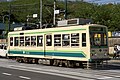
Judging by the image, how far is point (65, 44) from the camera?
84.4 ft

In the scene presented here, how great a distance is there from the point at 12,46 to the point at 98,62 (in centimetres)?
1224

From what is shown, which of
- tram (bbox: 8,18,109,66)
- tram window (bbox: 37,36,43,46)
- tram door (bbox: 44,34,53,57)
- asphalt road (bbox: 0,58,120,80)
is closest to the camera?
asphalt road (bbox: 0,58,120,80)

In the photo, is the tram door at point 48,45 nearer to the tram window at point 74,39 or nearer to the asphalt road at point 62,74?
the tram window at point 74,39

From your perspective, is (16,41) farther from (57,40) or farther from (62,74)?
(62,74)

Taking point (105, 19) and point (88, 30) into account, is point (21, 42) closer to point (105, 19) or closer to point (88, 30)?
point (88, 30)

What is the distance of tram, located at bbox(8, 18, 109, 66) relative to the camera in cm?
2381

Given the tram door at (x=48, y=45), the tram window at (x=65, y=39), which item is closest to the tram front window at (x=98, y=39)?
the tram window at (x=65, y=39)

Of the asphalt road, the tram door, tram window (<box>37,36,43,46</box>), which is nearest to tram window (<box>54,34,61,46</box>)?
the tram door

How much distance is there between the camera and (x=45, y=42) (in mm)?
28219

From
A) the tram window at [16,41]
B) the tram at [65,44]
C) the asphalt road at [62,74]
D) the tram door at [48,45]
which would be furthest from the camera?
the tram window at [16,41]

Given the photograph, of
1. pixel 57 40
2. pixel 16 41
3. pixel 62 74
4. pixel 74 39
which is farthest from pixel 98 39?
pixel 16 41

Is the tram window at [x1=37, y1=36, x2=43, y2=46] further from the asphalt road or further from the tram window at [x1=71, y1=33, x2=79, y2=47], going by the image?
the asphalt road

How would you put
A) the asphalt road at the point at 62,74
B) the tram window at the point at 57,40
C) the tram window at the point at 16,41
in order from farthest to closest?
the tram window at the point at 16,41 → the tram window at the point at 57,40 → the asphalt road at the point at 62,74

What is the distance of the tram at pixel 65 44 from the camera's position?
23.8 m
